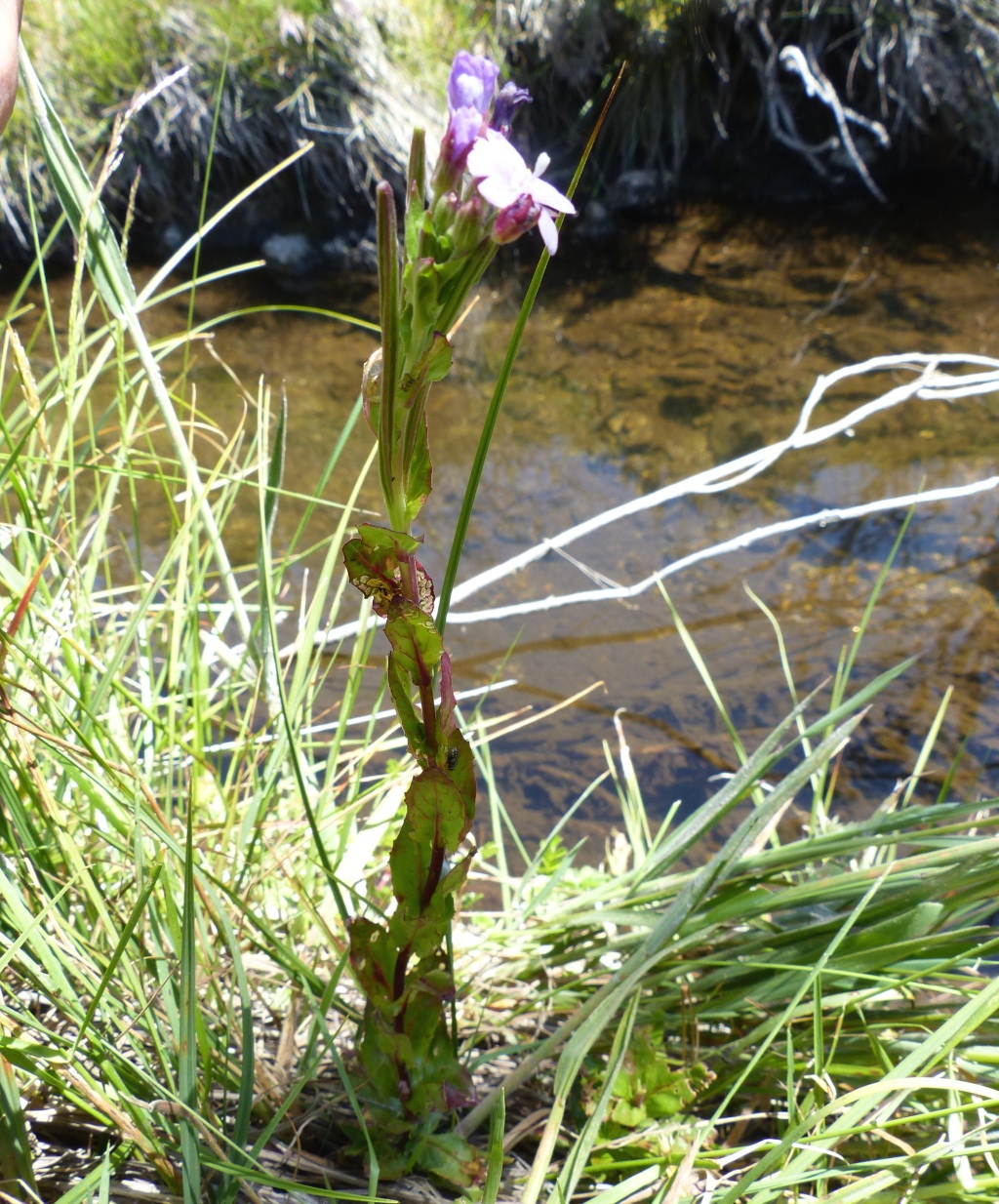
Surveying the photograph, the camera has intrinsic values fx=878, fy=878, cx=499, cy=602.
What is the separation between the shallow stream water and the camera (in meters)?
1.90

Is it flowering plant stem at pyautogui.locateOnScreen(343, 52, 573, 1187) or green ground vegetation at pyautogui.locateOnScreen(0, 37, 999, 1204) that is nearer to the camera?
flowering plant stem at pyautogui.locateOnScreen(343, 52, 573, 1187)

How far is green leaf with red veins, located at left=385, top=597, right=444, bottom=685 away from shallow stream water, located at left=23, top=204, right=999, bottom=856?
3.08 feet

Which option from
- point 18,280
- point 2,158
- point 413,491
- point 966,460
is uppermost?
point 2,158

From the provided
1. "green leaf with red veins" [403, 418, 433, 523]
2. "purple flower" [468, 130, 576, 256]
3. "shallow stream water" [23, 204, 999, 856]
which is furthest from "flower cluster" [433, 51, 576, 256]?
"shallow stream water" [23, 204, 999, 856]

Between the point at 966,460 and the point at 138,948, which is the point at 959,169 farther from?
the point at 138,948

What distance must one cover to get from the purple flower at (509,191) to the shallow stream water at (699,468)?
3.16 feet

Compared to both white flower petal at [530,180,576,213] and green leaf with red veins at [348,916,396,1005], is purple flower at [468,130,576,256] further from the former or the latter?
green leaf with red veins at [348,916,396,1005]

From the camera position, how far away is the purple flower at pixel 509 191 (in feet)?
1.47

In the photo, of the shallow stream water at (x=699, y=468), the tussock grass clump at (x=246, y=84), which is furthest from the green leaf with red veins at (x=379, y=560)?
A: the tussock grass clump at (x=246, y=84)

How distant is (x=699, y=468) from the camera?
268 cm

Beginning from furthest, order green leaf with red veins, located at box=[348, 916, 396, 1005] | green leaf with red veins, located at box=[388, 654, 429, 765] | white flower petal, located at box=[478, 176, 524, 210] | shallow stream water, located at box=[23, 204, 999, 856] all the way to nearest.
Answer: shallow stream water, located at box=[23, 204, 999, 856], green leaf with red veins, located at box=[348, 916, 396, 1005], green leaf with red veins, located at box=[388, 654, 429, 765], white flower petal, located at box=[478, 176, 524, 210]

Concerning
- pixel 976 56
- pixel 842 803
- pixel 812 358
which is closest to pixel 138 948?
pixel 842 803

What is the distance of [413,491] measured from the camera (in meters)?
0.52

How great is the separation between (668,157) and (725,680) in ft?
9.87
